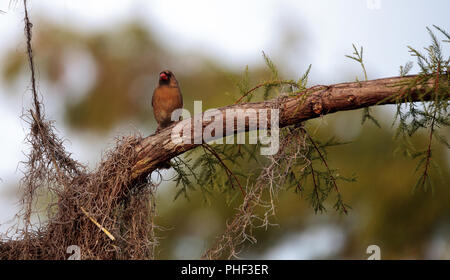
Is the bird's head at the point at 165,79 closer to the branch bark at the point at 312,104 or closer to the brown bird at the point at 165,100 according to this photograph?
the brown bird at the point at 165,100

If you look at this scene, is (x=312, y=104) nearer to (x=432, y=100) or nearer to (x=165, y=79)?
(x=432, y=100)

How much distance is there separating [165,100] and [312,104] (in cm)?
236

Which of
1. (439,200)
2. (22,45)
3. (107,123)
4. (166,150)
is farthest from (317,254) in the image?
(22,45)

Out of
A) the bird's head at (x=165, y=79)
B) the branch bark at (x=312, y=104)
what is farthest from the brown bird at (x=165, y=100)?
the branch bark at (x=312, y=104)

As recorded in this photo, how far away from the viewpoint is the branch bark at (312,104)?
3.59m

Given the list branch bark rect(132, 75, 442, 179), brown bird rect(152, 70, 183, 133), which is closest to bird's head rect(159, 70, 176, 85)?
brown bird rect(152, 70, 183, 133)

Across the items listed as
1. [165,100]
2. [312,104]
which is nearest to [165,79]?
[165,100]

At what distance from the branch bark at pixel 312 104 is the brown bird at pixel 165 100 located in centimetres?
167

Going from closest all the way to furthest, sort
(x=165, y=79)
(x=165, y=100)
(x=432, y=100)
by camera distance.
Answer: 1. (x=432, y=100)
2. (x=165, y=100)
3. (x=165, y=79)

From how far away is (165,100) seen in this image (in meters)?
5.79

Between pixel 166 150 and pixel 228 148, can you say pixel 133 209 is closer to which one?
pixel 166 150

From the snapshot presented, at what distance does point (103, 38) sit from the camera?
541 inches

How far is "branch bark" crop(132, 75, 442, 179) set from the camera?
11.8 feet

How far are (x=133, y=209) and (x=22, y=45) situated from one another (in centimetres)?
141
